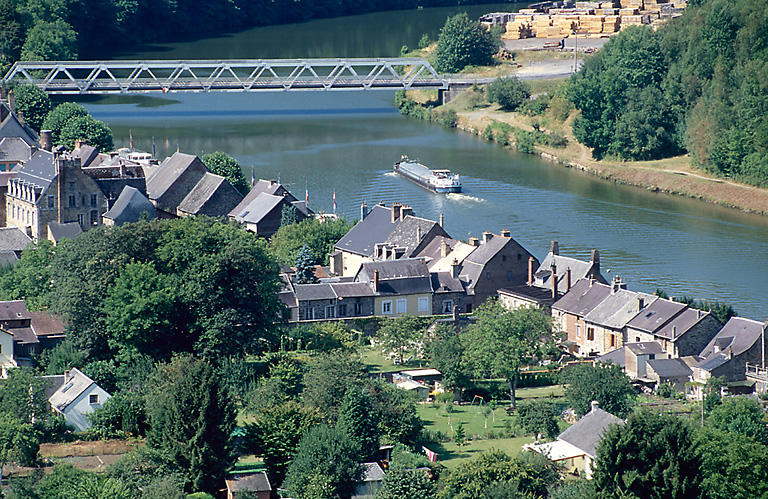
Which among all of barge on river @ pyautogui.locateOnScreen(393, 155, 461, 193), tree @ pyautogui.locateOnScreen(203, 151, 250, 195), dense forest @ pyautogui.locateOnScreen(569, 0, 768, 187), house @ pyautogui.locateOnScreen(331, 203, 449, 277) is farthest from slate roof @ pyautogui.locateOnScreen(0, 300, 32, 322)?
dense forest @ pyautogui.locateOnScreen(569, 0, 768, 187)

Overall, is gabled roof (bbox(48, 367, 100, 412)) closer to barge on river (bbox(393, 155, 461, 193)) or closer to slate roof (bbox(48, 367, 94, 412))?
slate roof (bbox(48, 367, 94, 412))

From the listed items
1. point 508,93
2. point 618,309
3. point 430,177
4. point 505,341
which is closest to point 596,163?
point 430,177

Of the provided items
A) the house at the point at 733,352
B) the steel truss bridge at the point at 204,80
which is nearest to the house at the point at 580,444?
the house at the point at 733,352

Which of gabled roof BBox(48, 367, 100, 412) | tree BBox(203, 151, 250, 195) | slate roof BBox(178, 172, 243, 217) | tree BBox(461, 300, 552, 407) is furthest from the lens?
tree BBox(203, 151, 250, 195)

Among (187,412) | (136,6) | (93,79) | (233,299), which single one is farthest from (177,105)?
(187,412)

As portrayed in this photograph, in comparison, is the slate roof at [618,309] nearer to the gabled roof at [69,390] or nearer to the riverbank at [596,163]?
the gabled roof at [69,390]

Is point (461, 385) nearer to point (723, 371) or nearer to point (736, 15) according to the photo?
point (723, 371)

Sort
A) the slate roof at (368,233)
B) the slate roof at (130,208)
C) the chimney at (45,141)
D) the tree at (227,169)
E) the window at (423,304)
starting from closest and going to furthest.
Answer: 1. the window at (423,304)
2. the slate roof at (368,233)
3. the slate roof at (130,208)
4. the chimney at (45,141)
5. the tree at (227,169)

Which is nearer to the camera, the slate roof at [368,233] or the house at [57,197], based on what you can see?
the slate roof at [368,233]
